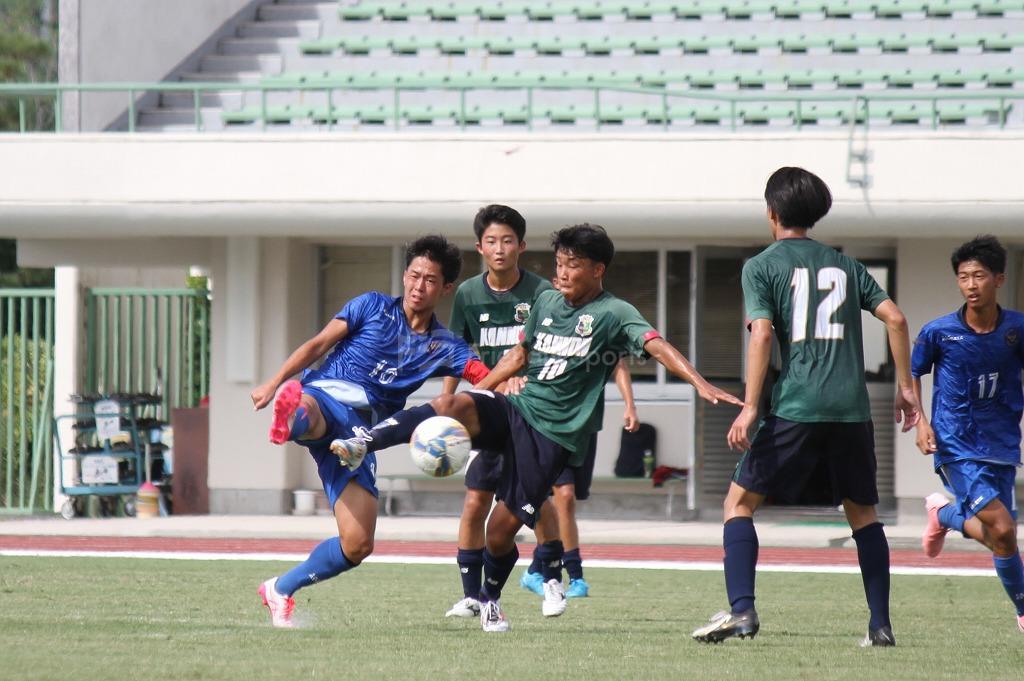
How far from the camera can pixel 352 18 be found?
21641 mm

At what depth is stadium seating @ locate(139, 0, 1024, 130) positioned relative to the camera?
1900 cm

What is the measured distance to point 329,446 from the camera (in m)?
7.47

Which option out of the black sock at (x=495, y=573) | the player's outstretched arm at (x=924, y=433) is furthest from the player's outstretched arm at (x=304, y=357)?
the player's outstretched arm at (x=924, y=433)

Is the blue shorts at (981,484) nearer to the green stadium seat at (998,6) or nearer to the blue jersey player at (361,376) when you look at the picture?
the blue jersey player at (361,376)

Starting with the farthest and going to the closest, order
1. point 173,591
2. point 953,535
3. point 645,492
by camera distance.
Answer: point 645,492
point 953,535
point 173,591

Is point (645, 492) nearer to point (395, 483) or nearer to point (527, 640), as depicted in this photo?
point (395, 483)

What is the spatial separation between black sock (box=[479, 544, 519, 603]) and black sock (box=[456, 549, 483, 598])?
0.43m

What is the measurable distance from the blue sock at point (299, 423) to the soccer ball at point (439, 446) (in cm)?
48

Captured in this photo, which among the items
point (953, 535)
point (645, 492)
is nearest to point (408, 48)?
point (645, 492)

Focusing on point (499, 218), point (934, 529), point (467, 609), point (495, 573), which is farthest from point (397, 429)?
point (934, 529)

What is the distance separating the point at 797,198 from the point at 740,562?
155cm

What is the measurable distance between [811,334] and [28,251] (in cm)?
1408

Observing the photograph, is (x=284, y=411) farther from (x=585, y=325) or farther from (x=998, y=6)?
(x=998, y=6)

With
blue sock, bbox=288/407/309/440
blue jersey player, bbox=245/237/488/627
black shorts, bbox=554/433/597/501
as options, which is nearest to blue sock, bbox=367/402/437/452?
blue jersey player, bbox=245/237/488/627
